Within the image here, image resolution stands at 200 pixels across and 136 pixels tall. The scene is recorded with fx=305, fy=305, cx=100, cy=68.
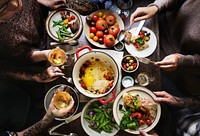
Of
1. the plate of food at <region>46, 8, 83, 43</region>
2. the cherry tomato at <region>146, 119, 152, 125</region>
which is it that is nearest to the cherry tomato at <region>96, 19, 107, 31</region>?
the plate of food at <region>46, 8, 83, 43</region>

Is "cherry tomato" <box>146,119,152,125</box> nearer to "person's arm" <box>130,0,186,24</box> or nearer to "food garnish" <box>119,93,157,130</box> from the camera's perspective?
"food garnish" <box>119,93,157,130</box>

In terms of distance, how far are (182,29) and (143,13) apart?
316 millimetres

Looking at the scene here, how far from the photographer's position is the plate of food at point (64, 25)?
2293mm

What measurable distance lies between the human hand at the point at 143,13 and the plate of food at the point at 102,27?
11cm

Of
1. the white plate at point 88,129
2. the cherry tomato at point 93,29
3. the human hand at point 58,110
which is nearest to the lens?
the human hand at point 58,110

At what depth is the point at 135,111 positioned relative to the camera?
2.19m

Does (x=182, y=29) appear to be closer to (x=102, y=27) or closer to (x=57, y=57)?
(x=102, y=27)

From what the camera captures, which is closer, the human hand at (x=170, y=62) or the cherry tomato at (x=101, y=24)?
the human hand at (x=170, y=62)

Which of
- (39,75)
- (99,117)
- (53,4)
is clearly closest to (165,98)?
(99,117)

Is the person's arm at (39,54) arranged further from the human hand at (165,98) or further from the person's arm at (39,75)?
the human hand at (165,98)

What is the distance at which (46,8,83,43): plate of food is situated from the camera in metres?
2.29

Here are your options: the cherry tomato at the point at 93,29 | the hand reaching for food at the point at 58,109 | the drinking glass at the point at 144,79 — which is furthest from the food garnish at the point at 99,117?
the cherry tomato at the point at 93,29

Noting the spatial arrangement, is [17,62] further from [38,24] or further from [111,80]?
[111,80]

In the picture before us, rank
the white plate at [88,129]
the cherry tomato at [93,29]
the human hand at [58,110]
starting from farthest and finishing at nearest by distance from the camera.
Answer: the cherry tomato at [93,29] < the white plate at [88,129] < the human hand at [58,110]
